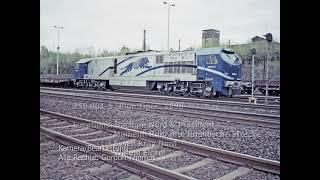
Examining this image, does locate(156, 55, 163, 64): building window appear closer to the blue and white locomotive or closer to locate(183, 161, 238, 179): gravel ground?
the blue and white locomotive

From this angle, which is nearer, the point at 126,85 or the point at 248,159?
the point at 248,159

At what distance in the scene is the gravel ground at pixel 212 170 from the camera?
243cm

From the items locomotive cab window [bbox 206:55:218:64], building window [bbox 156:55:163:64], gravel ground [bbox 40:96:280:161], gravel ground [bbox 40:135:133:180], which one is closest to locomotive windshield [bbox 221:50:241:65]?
locomotive cab window [bbox 206:55:218:64]

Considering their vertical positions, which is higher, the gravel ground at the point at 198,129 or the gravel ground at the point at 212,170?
the gravel ground at the point at 198,129

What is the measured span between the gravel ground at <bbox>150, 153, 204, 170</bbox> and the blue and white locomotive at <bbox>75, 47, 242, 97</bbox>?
4.92 metres

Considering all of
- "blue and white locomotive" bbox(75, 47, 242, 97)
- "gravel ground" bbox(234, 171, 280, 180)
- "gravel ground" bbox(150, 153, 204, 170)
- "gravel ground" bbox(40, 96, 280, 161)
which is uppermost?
"blue and white locomotive" bbox(75, 47, 242, 97)

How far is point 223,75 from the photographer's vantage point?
8758mm

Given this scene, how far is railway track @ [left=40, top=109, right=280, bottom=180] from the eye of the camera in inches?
96.0

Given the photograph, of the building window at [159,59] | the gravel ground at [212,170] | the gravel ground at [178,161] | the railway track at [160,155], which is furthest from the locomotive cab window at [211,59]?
the gravel ground at [212,170]

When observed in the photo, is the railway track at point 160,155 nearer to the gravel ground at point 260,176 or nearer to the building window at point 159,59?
the gravel ground at point 260,176
